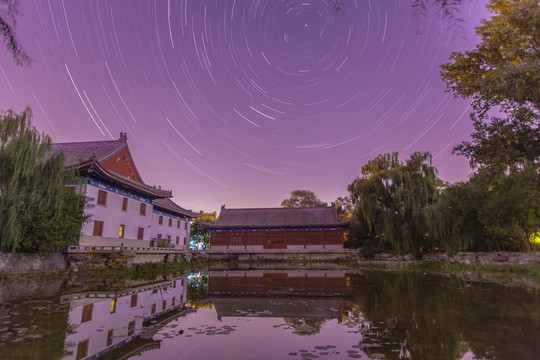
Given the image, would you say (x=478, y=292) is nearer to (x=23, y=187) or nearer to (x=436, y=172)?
(x=23, y=187)

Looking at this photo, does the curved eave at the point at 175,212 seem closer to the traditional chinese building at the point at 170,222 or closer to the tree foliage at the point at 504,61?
the traditional chinese building at the point at 170,222

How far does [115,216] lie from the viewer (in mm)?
18766

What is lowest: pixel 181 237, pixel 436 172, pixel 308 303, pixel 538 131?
pixel 308 303

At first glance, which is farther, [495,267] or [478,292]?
[495,267]

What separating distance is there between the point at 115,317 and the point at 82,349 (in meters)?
1.78

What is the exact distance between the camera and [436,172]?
25844mm

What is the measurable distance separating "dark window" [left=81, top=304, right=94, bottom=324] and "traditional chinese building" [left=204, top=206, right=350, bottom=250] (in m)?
27.4

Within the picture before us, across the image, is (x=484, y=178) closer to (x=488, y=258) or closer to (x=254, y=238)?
(x=488, y=258)

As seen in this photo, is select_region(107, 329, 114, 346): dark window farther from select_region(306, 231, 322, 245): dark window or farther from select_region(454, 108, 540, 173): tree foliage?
select_region(306, 231, 322, 245): dark window

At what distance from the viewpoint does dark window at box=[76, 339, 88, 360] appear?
3521mm

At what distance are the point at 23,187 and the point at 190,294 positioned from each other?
788 cm

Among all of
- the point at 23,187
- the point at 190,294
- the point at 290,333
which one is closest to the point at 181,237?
the point at 23,187

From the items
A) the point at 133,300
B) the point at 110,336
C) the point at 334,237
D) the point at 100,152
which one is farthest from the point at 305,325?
the point at 334,237

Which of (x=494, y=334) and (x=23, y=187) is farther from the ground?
(x=23, y=187)
